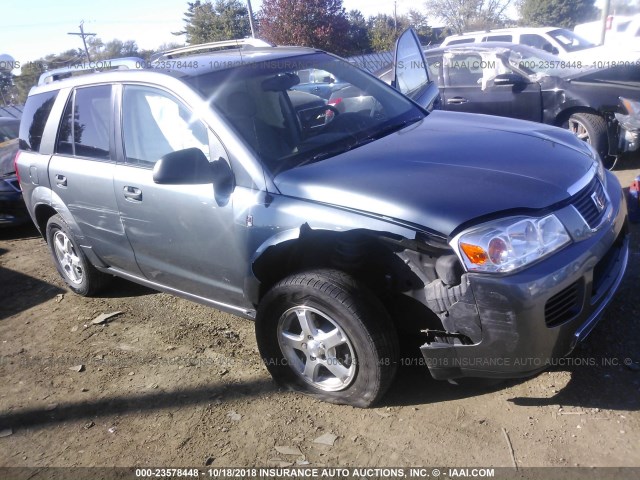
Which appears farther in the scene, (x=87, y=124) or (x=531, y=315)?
(x=87, y=124)

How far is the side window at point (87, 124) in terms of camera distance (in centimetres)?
383

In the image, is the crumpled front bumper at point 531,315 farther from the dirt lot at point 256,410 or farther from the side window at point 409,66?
the side window at point 409,66

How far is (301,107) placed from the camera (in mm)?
3559

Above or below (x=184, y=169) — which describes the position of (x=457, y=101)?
below

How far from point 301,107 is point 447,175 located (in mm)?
1262

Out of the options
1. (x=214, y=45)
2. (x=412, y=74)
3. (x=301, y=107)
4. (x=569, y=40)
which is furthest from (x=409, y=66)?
(x=569, y=40)

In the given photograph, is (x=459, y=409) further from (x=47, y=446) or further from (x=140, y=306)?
(x=140, y=306)

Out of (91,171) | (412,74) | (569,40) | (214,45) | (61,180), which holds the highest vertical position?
(214,45)

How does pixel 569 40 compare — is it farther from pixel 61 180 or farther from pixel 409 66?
pixel 61 180

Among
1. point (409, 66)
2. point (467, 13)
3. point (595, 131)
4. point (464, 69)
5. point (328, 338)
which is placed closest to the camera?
point (328, 338)

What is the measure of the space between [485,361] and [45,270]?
16.3 feet

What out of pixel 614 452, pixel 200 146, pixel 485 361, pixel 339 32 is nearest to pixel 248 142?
pixel 200 146

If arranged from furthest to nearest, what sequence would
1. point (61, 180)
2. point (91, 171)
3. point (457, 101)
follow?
point (457, 101) → point (61, 180) → point (91, 171)

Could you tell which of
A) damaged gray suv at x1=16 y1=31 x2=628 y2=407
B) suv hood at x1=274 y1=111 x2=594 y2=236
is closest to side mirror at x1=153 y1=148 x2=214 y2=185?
damaged gray suv at x1=16 y1=31 x2=628 y2=407
